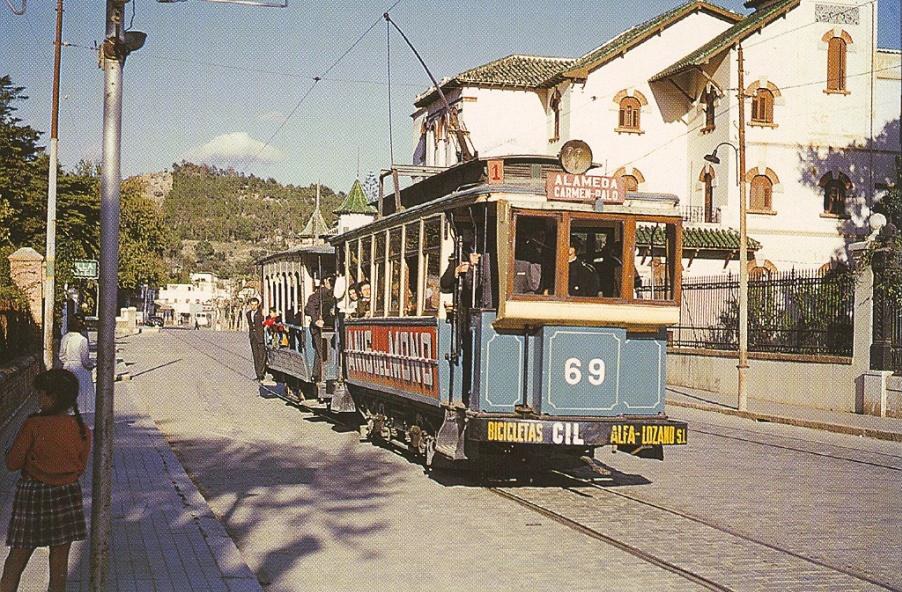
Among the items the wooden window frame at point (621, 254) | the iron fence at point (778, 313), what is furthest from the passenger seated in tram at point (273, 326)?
the wooden window frame at point (621, 254)

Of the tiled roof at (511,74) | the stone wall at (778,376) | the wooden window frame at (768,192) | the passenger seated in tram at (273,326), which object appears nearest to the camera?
the passenger seated in tram at (273,326)

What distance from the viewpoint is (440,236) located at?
41.9ft

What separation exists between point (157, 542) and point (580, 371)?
461cm

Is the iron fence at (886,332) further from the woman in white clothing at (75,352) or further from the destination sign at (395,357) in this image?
the woman in white clothing at (75,352)

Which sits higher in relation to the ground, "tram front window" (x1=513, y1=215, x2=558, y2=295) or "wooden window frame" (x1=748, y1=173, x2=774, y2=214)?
"wooden window frame" (x1=748, y1=173, x2=774, y2=214)

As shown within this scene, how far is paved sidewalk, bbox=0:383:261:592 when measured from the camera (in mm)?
7645

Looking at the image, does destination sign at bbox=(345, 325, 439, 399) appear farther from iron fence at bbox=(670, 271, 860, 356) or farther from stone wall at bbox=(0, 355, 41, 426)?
iron fence at bbox=(670, 271, 860, 356)

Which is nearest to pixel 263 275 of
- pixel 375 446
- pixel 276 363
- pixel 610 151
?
pixel 276 363

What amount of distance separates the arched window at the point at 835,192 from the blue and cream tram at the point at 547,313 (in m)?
34.2

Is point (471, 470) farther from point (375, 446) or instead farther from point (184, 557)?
point (184, 557)

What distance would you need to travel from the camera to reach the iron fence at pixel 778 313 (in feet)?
81.3

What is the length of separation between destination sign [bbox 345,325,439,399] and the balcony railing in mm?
28620

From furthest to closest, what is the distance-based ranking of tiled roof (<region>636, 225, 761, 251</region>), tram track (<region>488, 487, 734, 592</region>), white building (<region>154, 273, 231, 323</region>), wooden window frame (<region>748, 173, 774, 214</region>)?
white building (<region>154, 273, 231, 323</region>) < wooden window frame (<region>748, 173, 774, 214</region>) < tiled roof (<region>636, 225, 761, 251</region>) < tram track (<region>488, 487, 734, 592</region>)

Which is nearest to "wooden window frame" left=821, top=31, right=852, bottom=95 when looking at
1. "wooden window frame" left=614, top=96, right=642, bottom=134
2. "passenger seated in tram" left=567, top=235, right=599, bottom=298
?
"wooden window frame" left=614, top=96, right=642, bottom=134
